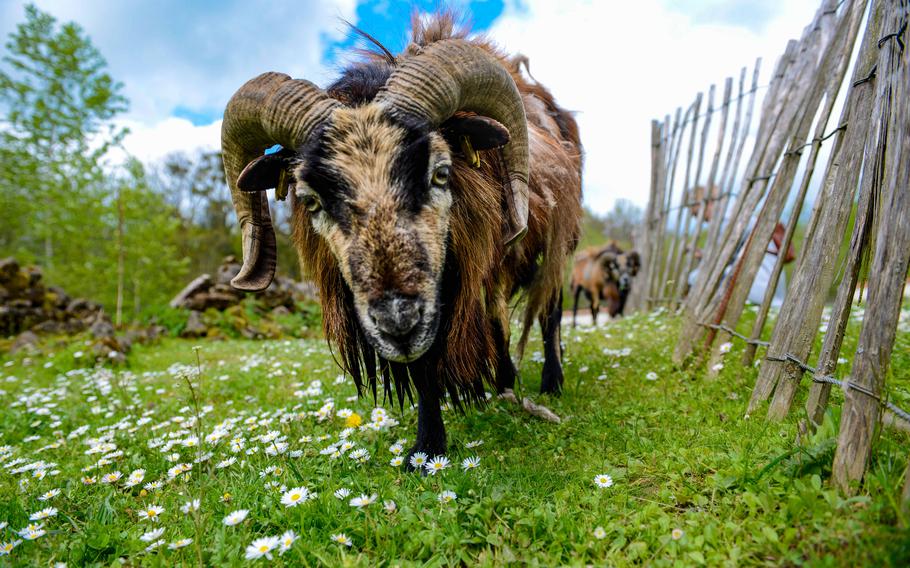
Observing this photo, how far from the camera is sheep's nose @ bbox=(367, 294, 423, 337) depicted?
1.96 meters

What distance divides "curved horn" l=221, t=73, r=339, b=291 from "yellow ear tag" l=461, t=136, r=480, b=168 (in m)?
0.71

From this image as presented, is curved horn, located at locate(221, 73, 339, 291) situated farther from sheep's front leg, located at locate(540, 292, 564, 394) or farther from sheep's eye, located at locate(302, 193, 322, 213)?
sheep's front leg, located at locate(540, 292, 564, 394)

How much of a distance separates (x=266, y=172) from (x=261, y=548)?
6.54 feet

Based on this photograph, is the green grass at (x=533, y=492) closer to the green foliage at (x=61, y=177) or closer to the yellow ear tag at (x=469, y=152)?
the yellow ear tag at (x=469, y=152)

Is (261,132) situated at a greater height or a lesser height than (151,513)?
greater

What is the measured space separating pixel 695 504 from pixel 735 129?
19.2ft

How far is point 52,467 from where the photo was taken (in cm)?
300

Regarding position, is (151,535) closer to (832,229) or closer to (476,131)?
(476,131)

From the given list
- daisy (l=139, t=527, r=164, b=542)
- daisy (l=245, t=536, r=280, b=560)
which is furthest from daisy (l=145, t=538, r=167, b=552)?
daisy (l=245, t=536, r=280, b=560)

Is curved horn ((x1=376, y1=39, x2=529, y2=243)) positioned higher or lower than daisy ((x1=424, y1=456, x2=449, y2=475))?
higher

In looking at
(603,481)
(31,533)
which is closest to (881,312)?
(603,481)

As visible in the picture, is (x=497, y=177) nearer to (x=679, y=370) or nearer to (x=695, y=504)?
(x=695, y=504)

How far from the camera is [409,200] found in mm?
2205

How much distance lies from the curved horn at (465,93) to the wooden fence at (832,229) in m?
1.44
